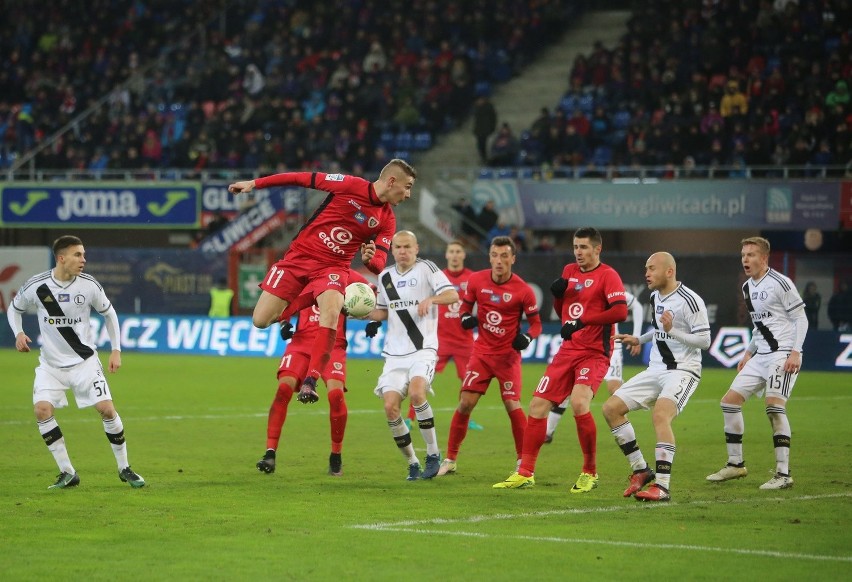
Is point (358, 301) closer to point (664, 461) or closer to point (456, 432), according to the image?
point (456, 432)

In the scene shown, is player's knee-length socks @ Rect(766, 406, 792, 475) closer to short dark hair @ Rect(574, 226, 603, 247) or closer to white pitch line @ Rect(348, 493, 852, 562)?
white pitch line @ Rect(348, 493, 852, 562)

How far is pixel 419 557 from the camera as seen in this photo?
8.18 meters

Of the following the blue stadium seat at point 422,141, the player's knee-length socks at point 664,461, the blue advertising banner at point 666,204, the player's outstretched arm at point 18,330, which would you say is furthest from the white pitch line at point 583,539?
the blue stadium seat at point 422,141

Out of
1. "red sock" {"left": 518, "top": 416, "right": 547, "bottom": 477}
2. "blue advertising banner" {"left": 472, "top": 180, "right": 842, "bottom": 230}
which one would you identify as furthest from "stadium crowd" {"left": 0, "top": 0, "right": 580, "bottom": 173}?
"red sock" {"left": 518, "top": 416, "right": 547, "bottom": 477}

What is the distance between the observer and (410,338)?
1284 cm

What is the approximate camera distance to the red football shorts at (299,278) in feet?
38.7

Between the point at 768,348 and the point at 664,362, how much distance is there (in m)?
1.51

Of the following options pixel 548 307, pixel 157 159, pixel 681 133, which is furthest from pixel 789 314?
pixel 157 159

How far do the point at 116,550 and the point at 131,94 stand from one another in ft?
103

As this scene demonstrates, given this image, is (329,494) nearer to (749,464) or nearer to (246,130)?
(749,464)

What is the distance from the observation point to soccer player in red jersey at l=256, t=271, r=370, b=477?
1227 centimetres

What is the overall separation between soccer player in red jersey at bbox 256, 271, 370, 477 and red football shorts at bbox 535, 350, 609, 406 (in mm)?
2118

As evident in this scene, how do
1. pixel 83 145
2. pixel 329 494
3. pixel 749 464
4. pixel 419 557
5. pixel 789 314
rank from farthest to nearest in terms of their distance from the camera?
pixel 83 145 → pixel 749 464 → pixel 789 314 → pixel 329 494 → pixel 419 557

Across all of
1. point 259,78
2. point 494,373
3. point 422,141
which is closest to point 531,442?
point 494,373
